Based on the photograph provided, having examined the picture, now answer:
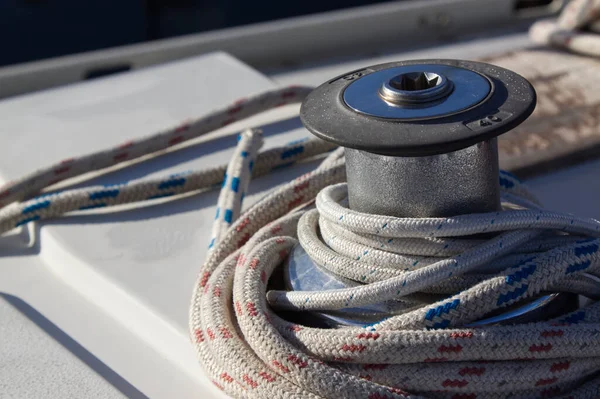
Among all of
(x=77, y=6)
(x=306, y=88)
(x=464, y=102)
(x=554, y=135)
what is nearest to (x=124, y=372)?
(x=464, y=102)

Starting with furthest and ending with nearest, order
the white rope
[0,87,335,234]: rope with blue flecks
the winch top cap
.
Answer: the white rope → [0,87,335,234]: rope with blue flecks → the winch top cap

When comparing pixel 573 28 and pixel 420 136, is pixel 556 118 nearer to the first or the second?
pixel 573 28

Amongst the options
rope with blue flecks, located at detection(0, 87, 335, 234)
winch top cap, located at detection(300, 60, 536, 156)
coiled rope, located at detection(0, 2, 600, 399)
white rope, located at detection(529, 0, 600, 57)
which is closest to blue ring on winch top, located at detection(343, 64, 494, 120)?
winch top cap, located at detection(300, 60, 536, 156)

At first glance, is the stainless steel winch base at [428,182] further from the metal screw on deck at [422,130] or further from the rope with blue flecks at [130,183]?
the rope with blue flecks at [130,183]

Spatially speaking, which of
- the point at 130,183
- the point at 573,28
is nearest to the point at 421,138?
the point at 130,183

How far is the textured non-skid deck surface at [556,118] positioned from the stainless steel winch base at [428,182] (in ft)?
1.84

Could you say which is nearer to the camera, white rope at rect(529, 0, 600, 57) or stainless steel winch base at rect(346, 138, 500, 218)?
stainless steel winch base at rect(346, 138, 500, 218)

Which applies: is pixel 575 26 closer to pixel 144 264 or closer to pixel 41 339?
pixel 144 264

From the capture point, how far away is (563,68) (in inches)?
75.2

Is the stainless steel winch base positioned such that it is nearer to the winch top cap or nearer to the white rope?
the winch top cap

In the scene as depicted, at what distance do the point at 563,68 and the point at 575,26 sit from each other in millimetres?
286

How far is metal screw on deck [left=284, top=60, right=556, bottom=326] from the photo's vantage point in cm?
80

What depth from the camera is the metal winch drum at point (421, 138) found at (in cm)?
80

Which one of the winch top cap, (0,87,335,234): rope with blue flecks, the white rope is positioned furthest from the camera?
the white rope
